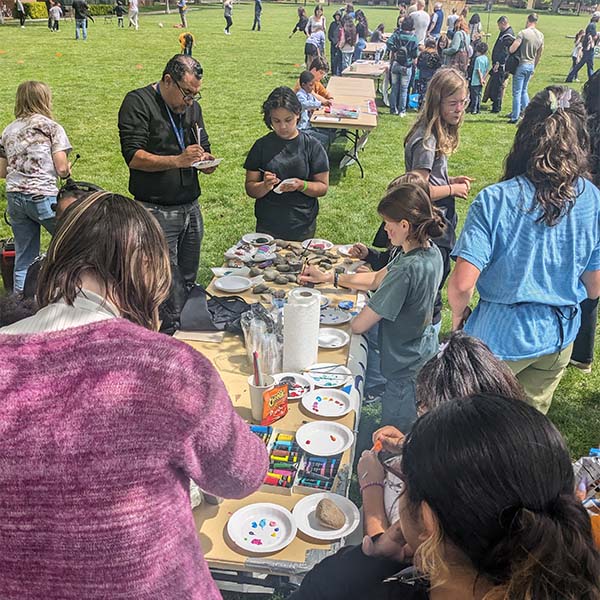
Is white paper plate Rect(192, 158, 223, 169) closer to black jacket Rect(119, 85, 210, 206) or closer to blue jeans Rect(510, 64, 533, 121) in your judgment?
black jacket Rect(119, 85, 210, 206)

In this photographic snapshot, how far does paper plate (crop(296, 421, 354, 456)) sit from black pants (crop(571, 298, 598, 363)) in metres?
2.36

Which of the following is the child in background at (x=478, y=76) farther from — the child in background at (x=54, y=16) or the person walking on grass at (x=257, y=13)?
the child in background at (x=54, y=16)

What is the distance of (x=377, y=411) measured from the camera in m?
3.81

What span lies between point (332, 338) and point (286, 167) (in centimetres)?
158

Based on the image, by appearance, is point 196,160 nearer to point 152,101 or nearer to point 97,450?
point 152,101

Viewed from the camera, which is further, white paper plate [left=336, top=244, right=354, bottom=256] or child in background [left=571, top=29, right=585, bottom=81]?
child in background [left=571, top=29, right=585, bottom=81]

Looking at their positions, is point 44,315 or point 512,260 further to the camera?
point 512,260

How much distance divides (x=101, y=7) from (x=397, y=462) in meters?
36.5

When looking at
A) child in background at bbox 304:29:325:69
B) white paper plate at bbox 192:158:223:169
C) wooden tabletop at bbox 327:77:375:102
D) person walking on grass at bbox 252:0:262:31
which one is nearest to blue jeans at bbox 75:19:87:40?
person walking on grass at bbox 252:0:262:31

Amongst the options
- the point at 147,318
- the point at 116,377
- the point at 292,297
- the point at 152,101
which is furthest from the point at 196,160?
the point at 116,377

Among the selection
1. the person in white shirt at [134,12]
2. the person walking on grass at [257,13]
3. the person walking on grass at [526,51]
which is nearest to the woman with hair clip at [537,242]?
the person walking on grass at [526,51]

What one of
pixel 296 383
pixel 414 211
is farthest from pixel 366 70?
pixel 296 383

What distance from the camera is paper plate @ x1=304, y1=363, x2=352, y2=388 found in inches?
107

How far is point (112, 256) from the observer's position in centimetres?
147
